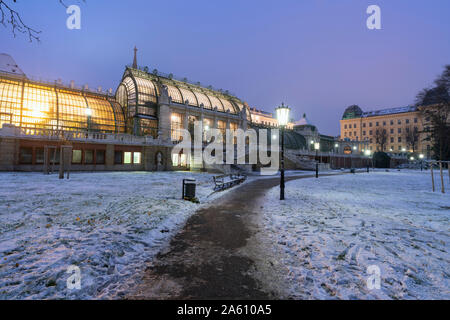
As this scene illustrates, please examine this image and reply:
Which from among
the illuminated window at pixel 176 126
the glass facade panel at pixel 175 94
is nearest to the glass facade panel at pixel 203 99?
the glass facade panel at pixel 175 94

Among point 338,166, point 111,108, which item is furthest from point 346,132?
point 111,108

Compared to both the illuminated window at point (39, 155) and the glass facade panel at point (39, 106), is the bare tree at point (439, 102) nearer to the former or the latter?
the illuminated window at point (39, 155)

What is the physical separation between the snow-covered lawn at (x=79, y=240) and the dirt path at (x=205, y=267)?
1.54 feet

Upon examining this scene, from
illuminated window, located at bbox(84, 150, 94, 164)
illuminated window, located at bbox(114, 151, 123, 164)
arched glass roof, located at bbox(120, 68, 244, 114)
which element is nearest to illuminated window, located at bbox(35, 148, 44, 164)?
illuminated window, located at bbox(84, 150, 94, 164)

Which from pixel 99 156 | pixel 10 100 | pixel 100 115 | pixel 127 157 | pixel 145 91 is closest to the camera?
pixel 99 156

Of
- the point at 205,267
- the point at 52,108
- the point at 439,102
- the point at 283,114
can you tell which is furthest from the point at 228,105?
the point at 205,267

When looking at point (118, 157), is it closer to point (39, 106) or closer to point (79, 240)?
point (39, 106)

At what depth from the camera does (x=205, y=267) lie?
189 inches

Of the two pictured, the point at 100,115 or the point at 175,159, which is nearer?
the point at 175,159

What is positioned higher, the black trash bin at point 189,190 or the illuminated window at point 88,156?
the illuminated window at point 88,156

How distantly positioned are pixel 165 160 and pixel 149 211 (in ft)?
83.7

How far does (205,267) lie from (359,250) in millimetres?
4115

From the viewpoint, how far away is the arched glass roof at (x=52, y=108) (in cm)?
3162
